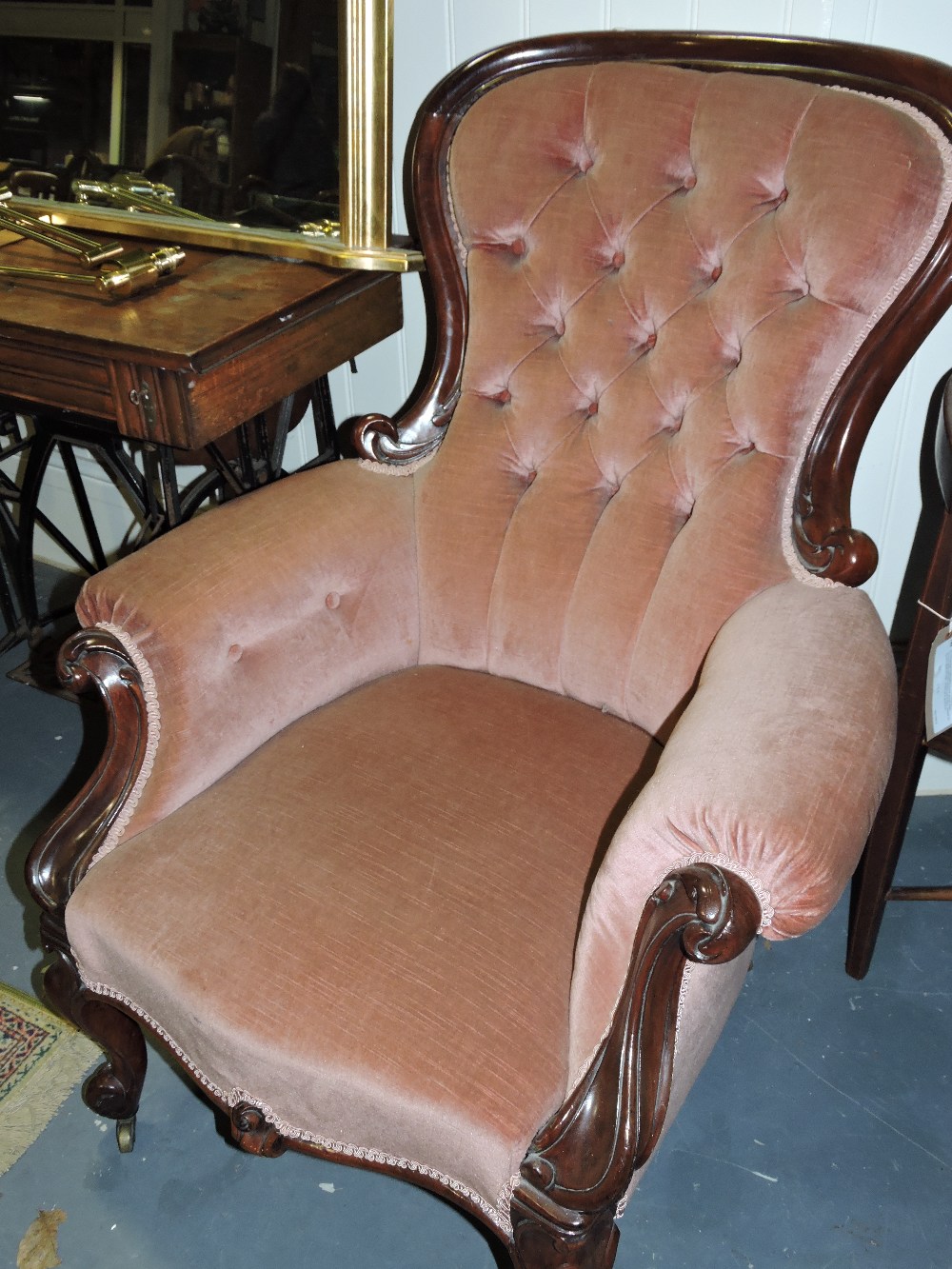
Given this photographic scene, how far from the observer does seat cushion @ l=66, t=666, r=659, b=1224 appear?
0.88 metres

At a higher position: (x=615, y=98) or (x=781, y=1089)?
(x=615, y=98)

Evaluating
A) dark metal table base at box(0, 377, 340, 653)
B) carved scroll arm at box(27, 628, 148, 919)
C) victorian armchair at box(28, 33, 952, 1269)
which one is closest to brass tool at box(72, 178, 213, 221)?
dark metal table base at box(0, 377, 340, 653)

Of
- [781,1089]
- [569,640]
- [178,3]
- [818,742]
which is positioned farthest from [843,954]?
[178,3]

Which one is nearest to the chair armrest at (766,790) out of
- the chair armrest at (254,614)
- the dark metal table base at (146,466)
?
the chair armrest at (254,614)

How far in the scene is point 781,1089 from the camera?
1366 mm

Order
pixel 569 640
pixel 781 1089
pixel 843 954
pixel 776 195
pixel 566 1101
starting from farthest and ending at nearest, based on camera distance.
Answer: pixel 843 954 → pixel 781 1089 → pixel 569 640 → pixel 776 195 → pixel 566 1101

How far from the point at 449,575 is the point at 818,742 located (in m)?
0.56

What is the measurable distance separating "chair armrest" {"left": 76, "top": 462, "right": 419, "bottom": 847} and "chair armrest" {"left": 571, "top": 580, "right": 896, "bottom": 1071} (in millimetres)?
438

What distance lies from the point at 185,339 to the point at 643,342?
55 cm

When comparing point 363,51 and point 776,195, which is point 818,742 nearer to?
point 776,195

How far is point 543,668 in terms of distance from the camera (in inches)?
50.6

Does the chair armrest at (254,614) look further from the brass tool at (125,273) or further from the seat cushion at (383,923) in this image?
the brass tool at (125,273)

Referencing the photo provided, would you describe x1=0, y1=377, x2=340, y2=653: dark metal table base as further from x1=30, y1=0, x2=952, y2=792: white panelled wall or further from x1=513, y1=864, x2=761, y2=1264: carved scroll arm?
x1=513, y1=864, x2=761, y2=1264: carved scroll arm

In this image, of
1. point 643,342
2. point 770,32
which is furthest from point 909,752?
point 770,32
